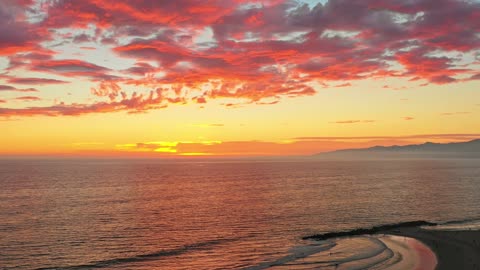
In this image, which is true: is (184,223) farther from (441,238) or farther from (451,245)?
(451,245)

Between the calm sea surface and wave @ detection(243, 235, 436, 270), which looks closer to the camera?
wave @ detection(243, 235, 436, 270)

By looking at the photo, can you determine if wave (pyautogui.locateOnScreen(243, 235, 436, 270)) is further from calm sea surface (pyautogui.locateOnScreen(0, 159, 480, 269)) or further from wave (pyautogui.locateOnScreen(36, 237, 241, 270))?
wave (pyautogui.locateOnScreen(36, 237, 241, 270))

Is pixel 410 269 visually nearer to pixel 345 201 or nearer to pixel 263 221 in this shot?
pixel 263 221

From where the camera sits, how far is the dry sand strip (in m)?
43.2

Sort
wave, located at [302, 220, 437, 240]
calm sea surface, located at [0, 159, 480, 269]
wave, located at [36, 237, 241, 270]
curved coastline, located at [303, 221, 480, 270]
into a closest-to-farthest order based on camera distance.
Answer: curved coastline, located at [303, 221, 480, 270]
wave, located at [36, 237, 241, 270]
calm sea surface, located at [0, 159, 480, 269]
wave, located at [302, 220, 437, 240]

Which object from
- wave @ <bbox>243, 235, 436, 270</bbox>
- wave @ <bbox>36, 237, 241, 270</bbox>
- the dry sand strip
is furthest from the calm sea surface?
the dry sand strip

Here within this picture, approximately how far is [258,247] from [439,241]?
23625mm

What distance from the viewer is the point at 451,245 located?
50969mm

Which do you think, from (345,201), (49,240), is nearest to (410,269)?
(49,240)

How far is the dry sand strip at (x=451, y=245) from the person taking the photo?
4322 cm

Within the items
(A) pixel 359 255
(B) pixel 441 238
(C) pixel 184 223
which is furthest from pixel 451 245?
(C) pixel 184 223

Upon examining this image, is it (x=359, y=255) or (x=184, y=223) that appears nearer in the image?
(x=359, y=255)

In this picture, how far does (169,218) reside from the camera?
79.8 metres

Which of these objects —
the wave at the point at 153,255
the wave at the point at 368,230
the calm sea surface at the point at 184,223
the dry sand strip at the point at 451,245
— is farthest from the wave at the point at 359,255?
the wave at the point at 153,255
